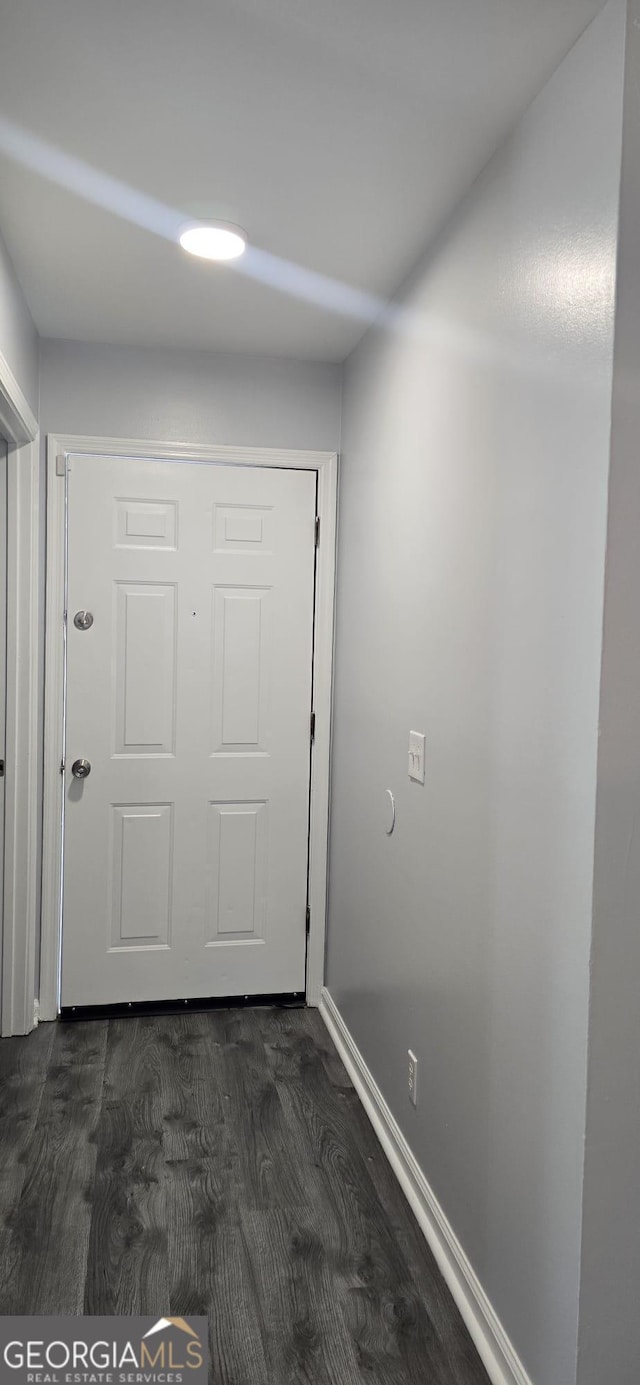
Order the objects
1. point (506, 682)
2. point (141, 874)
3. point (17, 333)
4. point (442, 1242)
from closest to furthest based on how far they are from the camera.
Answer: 1. point (506, 682)
2. point (442, 1242)
3. point (17, 333)
4. point (141, 874)

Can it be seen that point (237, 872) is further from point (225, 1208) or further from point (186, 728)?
point (225, 1208)

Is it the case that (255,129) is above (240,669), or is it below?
above

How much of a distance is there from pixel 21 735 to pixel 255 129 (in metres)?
1.91

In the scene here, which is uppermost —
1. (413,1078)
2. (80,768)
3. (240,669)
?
(240,669)

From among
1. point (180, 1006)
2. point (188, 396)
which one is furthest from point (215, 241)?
point (180, 1006)

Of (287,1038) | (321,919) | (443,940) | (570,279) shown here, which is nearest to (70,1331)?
(443,940)

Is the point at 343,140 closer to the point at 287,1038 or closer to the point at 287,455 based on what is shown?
the point at 287,455

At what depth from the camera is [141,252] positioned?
2250 millimetres

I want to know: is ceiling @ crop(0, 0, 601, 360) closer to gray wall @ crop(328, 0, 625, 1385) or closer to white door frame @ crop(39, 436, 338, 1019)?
gray wall @ crop(328, 0, 625, 1385)

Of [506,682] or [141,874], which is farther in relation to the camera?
[141,874]

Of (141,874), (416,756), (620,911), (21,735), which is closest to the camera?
(620,911)

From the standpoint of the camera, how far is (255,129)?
5.59 feet

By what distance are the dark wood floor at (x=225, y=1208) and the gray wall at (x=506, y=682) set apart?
177mm

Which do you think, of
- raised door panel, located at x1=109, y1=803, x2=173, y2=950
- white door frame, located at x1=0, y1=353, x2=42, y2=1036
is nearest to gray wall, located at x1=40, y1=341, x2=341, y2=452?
white door frame, located at x1=0, y1=353, x2=42, y2=1036
